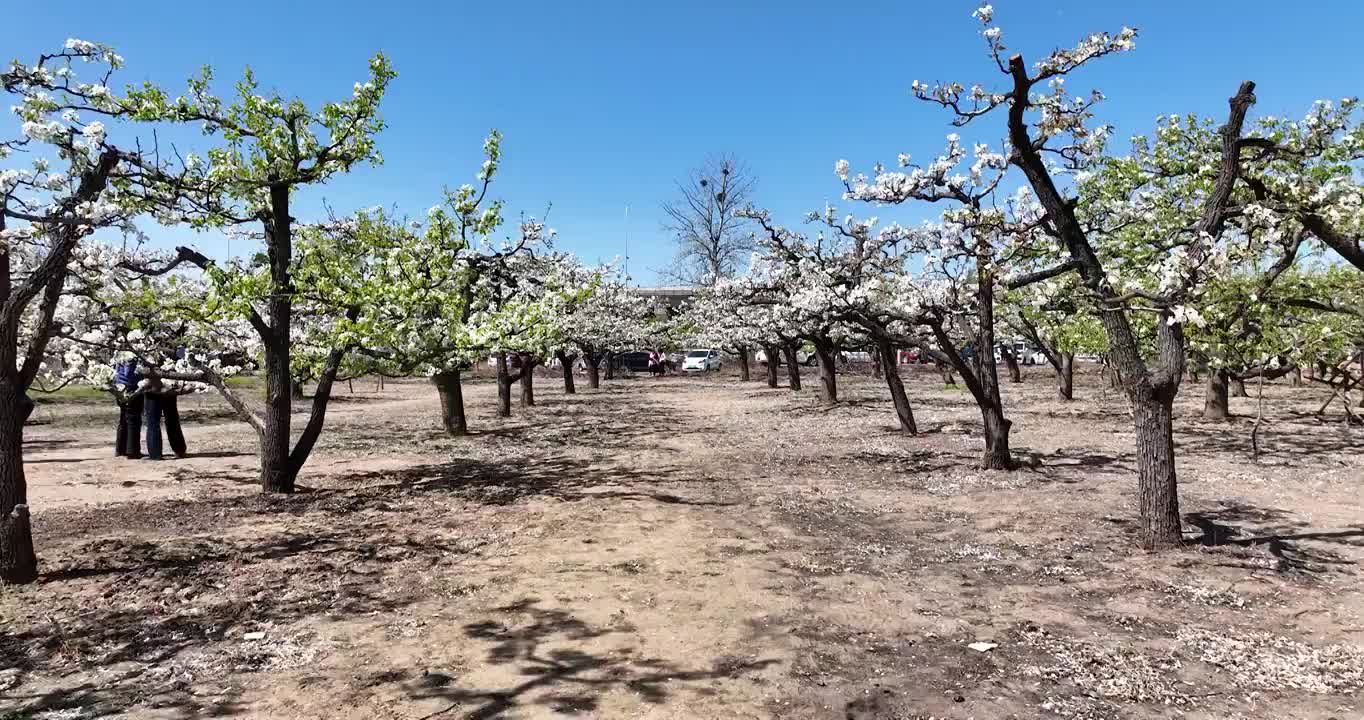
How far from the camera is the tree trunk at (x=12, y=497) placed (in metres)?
6.48

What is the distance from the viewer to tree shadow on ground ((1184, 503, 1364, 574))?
7355 millimetres

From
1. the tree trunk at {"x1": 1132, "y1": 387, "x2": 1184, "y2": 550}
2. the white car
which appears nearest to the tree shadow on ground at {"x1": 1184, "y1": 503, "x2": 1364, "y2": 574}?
the tree trunk at {"x1": 1132, "y1": 387, "x2": 1184, "y2": 550}

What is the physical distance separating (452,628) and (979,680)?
373cm

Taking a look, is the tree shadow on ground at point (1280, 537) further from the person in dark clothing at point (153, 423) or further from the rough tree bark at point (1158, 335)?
the person in dark clothing at point (153, 423)

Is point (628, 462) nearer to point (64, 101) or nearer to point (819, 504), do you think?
point (819, 504)

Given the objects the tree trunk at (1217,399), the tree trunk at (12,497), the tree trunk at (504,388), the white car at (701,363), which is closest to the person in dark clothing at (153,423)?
the tree trunk at (12,497)

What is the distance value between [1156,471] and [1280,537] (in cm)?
191

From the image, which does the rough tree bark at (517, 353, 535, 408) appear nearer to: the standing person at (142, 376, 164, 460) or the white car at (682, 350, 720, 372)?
the standing person at (142, 376, 164, 460)

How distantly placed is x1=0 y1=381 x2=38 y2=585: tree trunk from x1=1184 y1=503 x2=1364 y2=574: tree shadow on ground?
10932mm

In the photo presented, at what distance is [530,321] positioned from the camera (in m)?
11.3

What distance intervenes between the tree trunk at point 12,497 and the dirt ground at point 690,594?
0.32 m

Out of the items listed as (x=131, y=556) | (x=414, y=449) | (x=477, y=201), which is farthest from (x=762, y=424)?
(x=131, y=556)

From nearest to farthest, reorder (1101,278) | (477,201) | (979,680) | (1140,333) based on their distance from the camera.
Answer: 1. (979,680)
2. (1101,278)
3. (477,201)
4. (1140,333)

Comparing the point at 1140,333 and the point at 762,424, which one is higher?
the point at 1140,333
